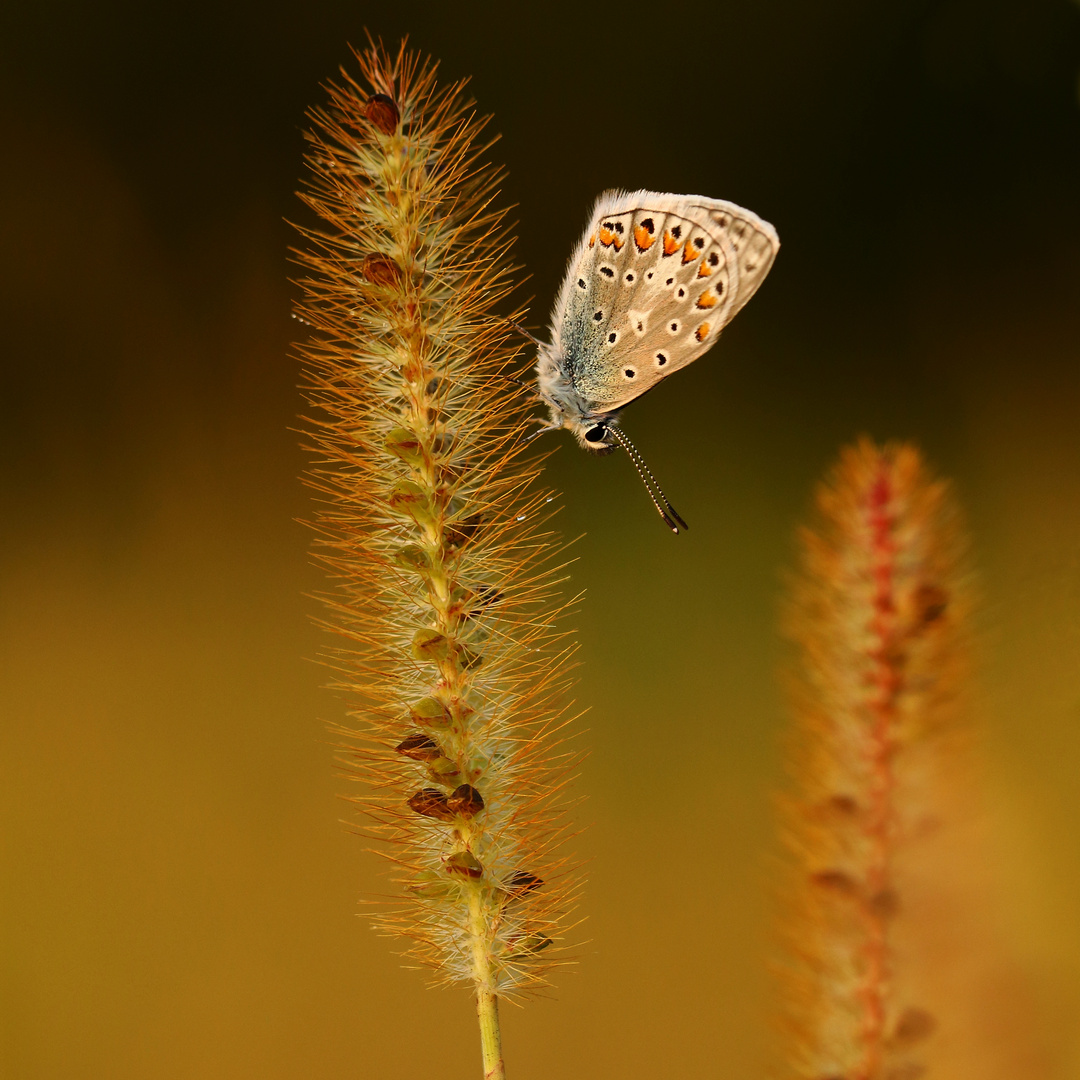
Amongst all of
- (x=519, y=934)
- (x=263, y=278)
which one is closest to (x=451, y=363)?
(x=519, y=934)

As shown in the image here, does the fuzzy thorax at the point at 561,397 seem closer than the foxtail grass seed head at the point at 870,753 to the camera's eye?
No

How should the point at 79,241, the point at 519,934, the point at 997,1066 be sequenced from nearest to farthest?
the point at 997,1066 → the point at 519,934 → the point at 79,241

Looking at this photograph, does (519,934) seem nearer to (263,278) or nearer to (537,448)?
(537,448)

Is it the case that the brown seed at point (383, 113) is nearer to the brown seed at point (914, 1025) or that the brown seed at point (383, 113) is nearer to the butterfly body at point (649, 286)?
Result: the butterfly body at point (649, 286)

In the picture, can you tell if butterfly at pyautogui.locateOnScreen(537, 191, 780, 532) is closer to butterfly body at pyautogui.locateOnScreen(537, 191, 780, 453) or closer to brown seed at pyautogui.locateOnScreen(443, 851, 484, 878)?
butterfly body at pyautogui.locateOnScreen(537, 191, 780, 453)

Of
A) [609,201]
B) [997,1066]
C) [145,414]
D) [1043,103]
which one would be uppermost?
[1043,103]

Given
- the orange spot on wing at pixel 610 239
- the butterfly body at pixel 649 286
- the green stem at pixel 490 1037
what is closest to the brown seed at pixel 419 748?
the green stem at pixel 490 1037

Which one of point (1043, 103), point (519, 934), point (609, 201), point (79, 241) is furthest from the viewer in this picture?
point (1043, 103)
